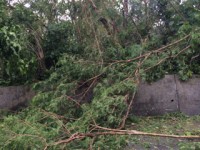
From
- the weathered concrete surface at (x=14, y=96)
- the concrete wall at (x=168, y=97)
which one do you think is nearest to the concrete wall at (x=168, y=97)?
the concrete wall at (x=168, y=97)

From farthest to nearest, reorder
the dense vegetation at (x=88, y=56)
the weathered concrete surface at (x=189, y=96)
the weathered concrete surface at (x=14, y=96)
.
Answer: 1. the weathered concrete surface at (x=14, y=96)
2. the weathered concrete surface at (x=189, y=96)
3. the dense vegetation at (x=88, y=56)

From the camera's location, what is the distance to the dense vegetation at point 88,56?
153 inches

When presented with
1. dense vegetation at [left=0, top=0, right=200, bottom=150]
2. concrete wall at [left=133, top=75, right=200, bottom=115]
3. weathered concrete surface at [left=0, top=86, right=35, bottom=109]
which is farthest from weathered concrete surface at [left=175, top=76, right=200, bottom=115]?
weathered concrete surface at [left=0, top=86, right=35, bottom=109]

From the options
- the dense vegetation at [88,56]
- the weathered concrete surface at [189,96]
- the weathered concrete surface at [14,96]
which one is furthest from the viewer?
the weathered concrete surface at [14,96]

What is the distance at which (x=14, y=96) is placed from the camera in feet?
19.1

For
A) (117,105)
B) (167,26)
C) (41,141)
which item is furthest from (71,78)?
(167,26)

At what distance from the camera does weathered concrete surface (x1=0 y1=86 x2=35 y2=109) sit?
5773 mm

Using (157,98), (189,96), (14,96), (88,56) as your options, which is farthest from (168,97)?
(14,96)

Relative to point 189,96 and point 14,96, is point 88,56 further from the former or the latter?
point 189,96

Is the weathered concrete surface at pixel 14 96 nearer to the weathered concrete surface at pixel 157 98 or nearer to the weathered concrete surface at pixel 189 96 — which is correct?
the weathered concrete surface at pixel 157 98

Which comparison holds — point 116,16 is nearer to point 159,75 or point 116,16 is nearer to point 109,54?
point 109,54

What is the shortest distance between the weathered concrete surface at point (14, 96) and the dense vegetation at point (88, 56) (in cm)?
16

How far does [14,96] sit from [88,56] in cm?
162

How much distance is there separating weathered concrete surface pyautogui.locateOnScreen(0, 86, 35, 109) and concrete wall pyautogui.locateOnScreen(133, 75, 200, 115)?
206cm
